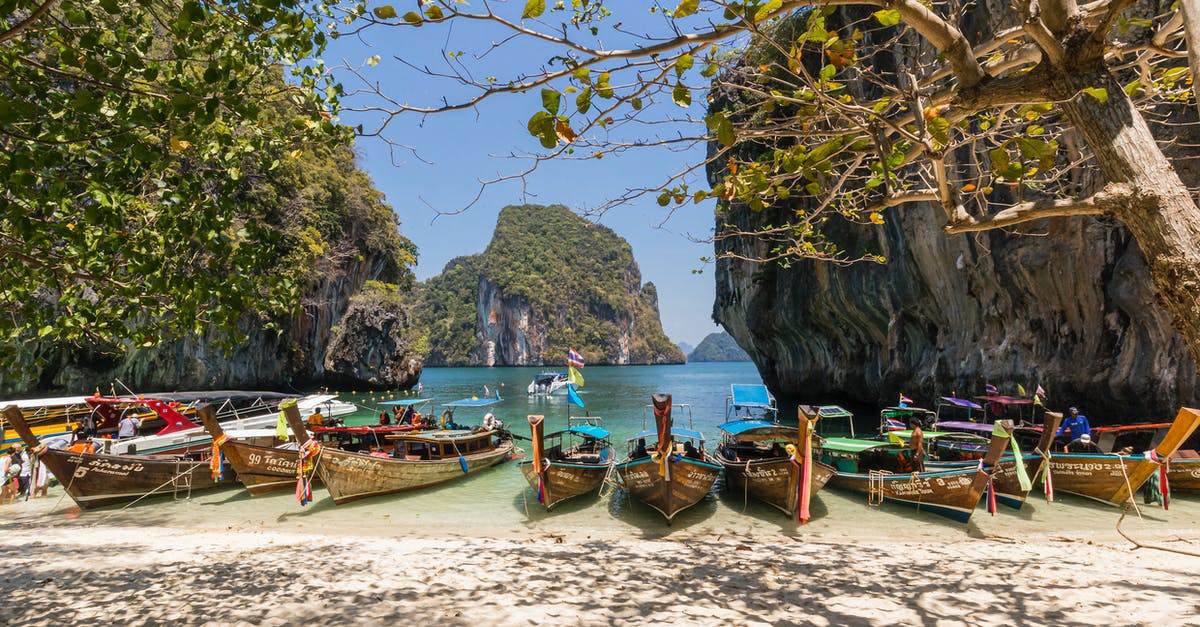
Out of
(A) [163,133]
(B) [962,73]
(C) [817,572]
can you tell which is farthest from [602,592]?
(A) [163,133]

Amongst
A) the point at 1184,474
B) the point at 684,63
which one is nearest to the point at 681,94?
the point at 684,63

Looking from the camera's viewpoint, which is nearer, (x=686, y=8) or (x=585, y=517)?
(x=686, y=8)

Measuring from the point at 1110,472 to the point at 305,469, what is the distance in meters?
14.7

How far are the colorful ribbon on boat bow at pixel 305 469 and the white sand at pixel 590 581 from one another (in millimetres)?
1574

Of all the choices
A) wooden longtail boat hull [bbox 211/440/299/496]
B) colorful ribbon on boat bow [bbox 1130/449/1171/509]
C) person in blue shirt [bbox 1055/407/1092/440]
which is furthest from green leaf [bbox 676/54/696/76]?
person in blue shirt [bbox 1055/407/1092/440]

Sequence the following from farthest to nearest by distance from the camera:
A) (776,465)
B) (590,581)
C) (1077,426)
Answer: (1077,426), (776,465), (590,581)

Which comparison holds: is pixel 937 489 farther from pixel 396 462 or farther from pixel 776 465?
pixel 396 462

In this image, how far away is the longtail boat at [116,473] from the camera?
30.7 feet

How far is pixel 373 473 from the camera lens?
10234 mm

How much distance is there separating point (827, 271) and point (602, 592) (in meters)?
21.3

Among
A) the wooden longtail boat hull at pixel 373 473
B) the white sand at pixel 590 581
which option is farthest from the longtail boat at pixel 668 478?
the wooden longtail boat hull at pixel 373 473

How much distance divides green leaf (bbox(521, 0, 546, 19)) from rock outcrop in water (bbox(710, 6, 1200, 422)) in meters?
2.65

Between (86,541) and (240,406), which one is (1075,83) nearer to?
(86,541)

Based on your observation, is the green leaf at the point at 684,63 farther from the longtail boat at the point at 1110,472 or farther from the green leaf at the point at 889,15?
the longtail boat at the point at 1110,472
